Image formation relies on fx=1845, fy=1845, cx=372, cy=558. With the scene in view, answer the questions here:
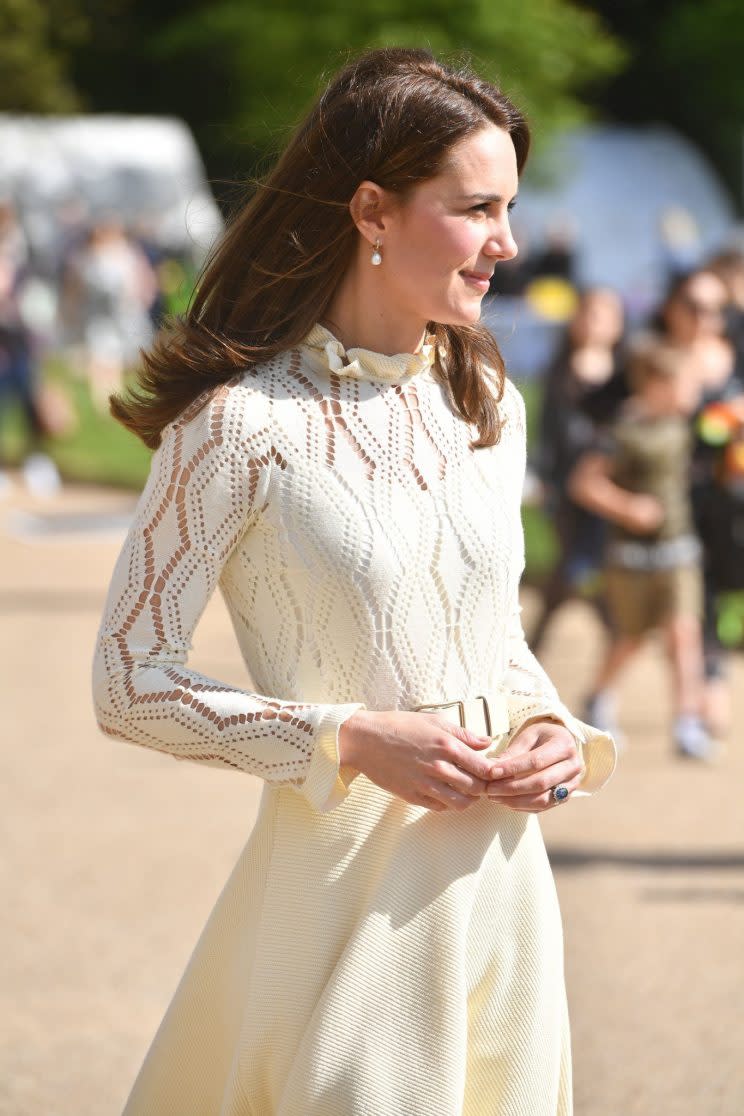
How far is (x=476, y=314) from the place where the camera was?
2.49 meters

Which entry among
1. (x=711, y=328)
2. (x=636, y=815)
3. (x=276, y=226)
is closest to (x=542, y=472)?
(x=711, y=328)

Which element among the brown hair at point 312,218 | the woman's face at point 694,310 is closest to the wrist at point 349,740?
the brown hair at point 312,218

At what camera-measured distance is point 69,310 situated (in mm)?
25125

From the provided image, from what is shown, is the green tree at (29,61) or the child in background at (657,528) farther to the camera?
the green tree at (29,61)

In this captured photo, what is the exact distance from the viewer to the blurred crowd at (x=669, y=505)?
746cm

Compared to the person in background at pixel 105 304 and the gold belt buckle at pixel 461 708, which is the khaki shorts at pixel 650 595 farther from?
the person in background at pixel 105 304

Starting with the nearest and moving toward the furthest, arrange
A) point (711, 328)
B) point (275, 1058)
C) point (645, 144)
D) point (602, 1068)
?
point (275, 1058)
point (602, 1068)
point (711, 328)
point (645, 144)

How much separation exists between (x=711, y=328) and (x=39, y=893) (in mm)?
4094

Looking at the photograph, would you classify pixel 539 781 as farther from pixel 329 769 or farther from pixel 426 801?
pixel 329 769

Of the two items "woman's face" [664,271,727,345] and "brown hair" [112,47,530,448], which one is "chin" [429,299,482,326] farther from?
"woman's face" [664,271,727,345]

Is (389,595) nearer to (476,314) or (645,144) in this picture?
(476,314)

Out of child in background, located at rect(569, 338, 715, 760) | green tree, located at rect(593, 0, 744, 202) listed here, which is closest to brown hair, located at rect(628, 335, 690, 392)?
child in background, located at rect(569, 338, 715, 760)

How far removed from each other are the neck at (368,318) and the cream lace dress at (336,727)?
0.03 metres

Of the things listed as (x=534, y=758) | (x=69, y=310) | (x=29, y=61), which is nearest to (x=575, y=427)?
(x=534, y=758)
